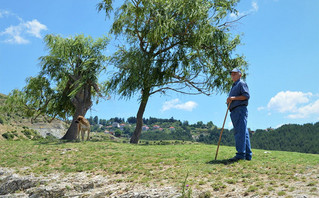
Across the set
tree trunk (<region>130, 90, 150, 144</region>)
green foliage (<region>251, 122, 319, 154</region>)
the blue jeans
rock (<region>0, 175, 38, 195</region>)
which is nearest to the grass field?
rock (<region>0, 175, 38, 195</region>)

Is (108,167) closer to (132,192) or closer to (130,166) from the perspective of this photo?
(130,166)

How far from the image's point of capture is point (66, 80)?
94.4 feet

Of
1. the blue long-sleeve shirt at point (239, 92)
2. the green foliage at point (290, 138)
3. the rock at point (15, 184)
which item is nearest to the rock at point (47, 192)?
the rock at point (15, 184)

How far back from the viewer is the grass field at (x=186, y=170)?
25.7ft

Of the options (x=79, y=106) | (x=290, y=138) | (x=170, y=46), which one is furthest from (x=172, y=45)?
(x=290, y=138)

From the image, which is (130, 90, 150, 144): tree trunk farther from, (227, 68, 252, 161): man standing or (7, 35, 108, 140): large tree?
(227, 68, 252, 161): man standing

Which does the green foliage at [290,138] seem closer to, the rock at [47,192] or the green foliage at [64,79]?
the green foliage at [64,79]

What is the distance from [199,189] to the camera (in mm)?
8133

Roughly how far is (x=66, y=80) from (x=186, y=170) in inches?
849

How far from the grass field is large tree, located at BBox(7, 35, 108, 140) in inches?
393

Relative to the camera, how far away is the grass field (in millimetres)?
7832

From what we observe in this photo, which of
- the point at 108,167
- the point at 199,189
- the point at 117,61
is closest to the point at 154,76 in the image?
the point at 117,61

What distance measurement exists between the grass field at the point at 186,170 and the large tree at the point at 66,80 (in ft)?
32.7

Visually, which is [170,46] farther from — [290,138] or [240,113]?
[290,138]
